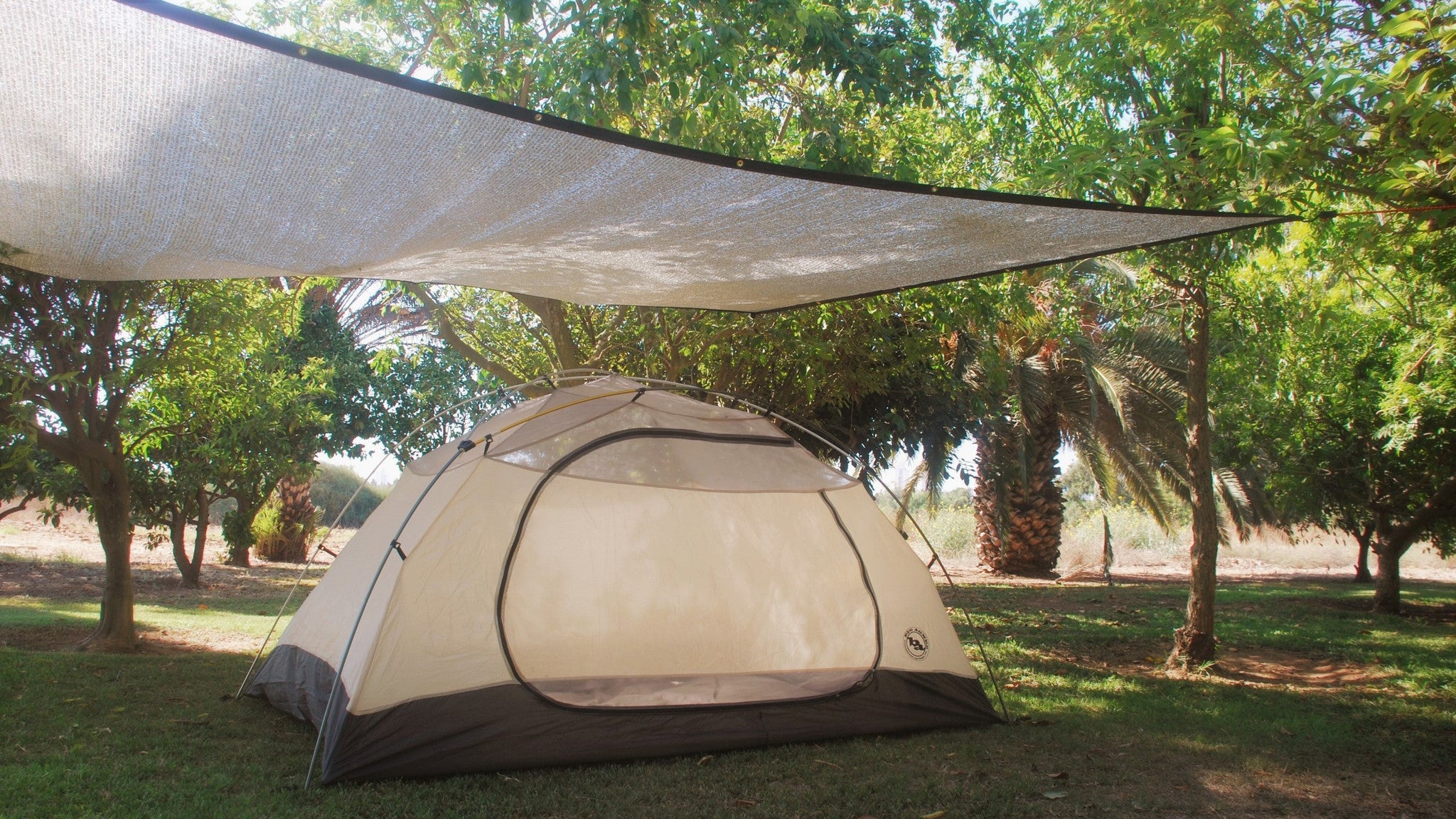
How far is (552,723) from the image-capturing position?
353 centimetres

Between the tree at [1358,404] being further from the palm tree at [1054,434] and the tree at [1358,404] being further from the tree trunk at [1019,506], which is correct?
the tree trunk at [1019,506]

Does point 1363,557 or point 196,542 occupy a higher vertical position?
point 1363,557

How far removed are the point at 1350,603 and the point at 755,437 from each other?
787 centimetres

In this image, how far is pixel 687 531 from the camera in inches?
177

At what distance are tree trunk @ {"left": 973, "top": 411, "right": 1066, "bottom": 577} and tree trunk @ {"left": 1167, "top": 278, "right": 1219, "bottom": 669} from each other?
21.3ft

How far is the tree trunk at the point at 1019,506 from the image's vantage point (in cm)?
1204

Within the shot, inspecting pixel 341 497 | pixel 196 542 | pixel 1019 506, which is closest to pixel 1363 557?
pixel 1019 506

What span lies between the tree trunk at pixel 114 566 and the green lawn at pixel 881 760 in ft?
0.96

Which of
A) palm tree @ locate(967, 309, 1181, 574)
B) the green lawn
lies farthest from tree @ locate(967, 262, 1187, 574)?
the green lawn

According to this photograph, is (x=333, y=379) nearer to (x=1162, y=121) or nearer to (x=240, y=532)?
Result: (x=240, y=532)

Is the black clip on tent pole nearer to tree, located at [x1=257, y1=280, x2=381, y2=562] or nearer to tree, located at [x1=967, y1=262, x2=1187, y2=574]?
tree, located at [x1=967, y1=262, x2=1187, y2=574]

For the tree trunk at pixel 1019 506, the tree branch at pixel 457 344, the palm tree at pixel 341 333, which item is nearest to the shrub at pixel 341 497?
the palm tree at pixel 341 333

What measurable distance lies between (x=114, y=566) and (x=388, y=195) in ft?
12.1

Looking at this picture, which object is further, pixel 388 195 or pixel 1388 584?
pixel 1388 584
